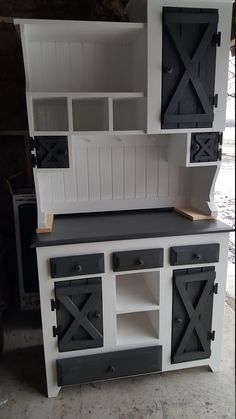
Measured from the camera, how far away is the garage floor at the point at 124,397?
5.56ft

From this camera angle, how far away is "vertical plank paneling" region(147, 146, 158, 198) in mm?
2090

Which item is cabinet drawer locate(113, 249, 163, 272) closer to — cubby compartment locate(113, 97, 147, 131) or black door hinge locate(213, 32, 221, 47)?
cubby compartment locate(113, 97, 147, 131)

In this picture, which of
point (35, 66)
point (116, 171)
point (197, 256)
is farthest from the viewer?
point (116, 171)

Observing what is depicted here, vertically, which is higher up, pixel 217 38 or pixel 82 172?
pixel 217 38

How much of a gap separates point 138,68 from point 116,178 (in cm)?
66

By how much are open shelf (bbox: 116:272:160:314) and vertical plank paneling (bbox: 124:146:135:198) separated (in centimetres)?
54

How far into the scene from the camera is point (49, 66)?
1876 mm

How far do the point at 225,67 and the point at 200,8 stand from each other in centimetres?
32

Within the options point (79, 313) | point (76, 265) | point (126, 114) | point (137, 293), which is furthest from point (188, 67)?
point (79, 313)

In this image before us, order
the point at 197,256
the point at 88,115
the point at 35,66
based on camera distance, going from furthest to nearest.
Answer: the point at 88,115
the point at 35,66
the point at 197,256

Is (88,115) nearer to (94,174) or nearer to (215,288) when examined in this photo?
(94,174)

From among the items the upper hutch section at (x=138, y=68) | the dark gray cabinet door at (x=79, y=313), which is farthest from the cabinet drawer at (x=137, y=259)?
the upper hutch section at (x=138, y=68)

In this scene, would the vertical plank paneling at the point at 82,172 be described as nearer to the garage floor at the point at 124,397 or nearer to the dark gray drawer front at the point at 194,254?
the dark gray drawer front at the point at 194,254

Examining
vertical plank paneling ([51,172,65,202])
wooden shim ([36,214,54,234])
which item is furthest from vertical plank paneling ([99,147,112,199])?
wooden shim ([36,214,54,234])
